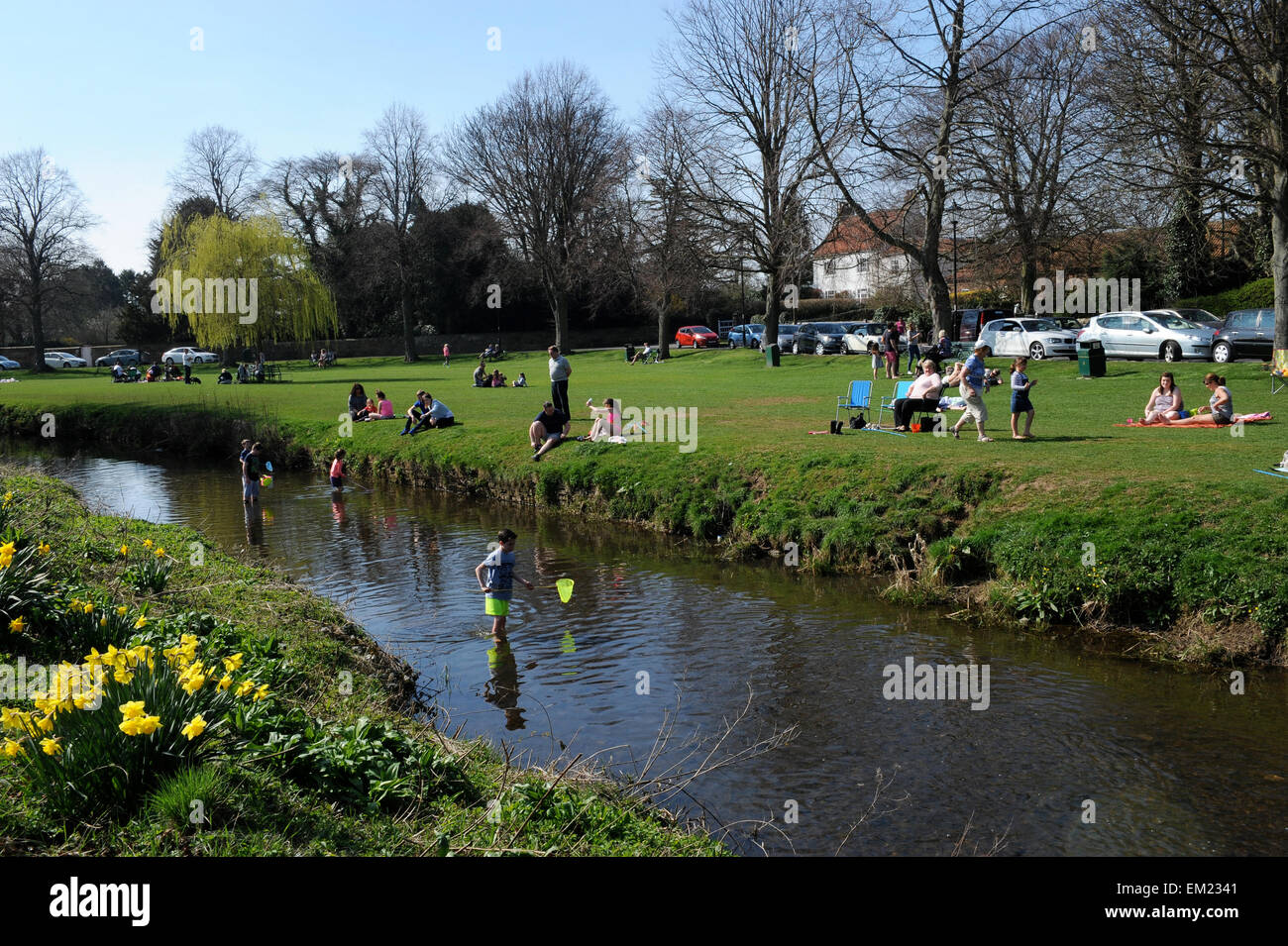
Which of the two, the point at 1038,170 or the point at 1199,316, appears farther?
the point at 1038,170

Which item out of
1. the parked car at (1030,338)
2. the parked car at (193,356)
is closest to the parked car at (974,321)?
the parked car at (1030,338)

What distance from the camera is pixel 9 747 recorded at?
5.21 metres

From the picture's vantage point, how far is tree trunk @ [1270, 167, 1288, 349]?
25.9m

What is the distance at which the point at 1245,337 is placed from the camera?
102ft

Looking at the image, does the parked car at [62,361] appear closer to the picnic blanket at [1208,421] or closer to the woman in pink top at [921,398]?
the woman in pink top at [921,398]

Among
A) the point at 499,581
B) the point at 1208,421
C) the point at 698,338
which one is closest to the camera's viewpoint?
the point at 499,581

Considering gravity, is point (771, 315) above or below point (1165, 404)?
above

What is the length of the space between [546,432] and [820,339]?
30.6 meters

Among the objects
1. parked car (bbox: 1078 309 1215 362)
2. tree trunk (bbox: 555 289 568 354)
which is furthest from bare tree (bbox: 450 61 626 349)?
parked car (bbox: 1078 309 1215 362)

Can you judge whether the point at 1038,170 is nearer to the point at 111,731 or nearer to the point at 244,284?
the point at 244,284

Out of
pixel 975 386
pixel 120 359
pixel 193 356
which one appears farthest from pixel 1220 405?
pixel 120 359

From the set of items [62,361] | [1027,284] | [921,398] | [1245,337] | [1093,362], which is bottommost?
[921,398]
